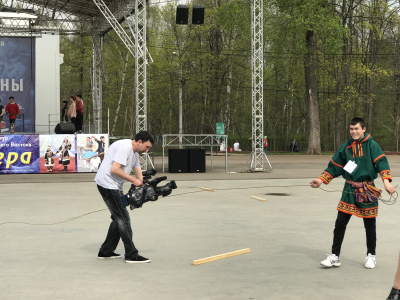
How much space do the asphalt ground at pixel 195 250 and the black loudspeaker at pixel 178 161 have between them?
10646mm

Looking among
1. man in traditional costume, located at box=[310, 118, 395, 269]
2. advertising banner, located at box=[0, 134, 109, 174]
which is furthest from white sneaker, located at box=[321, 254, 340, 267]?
advertising banner, located at box=[0, 134, 109, 174]

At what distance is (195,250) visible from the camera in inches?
337

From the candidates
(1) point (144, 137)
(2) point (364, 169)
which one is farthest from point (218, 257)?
(2) point (364, 169)

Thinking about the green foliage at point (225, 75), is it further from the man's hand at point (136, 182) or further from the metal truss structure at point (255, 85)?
the man's hand at point (136, 182)

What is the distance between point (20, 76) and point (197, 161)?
16.8 metres

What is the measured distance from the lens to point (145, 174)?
785 centimetres

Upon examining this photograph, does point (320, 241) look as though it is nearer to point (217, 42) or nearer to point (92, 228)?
point (92, 228)

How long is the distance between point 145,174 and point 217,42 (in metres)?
53.9

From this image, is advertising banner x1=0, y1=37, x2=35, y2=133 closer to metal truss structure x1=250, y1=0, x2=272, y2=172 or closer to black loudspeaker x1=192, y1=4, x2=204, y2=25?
black loudspeaker x1=192, y1=4, x2=204, y2=25

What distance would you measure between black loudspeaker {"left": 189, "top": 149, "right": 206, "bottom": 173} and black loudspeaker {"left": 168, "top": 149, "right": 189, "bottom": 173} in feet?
0.55

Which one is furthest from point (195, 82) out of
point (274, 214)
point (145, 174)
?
point (145, 174)

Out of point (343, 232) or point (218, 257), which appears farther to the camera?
point (218, 257)

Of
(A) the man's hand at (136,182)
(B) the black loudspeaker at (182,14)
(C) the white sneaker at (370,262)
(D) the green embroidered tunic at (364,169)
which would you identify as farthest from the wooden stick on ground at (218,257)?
(B) the black loudspeaker at (182,14)

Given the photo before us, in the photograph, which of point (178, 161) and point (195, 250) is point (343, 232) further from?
point (178, 161)
